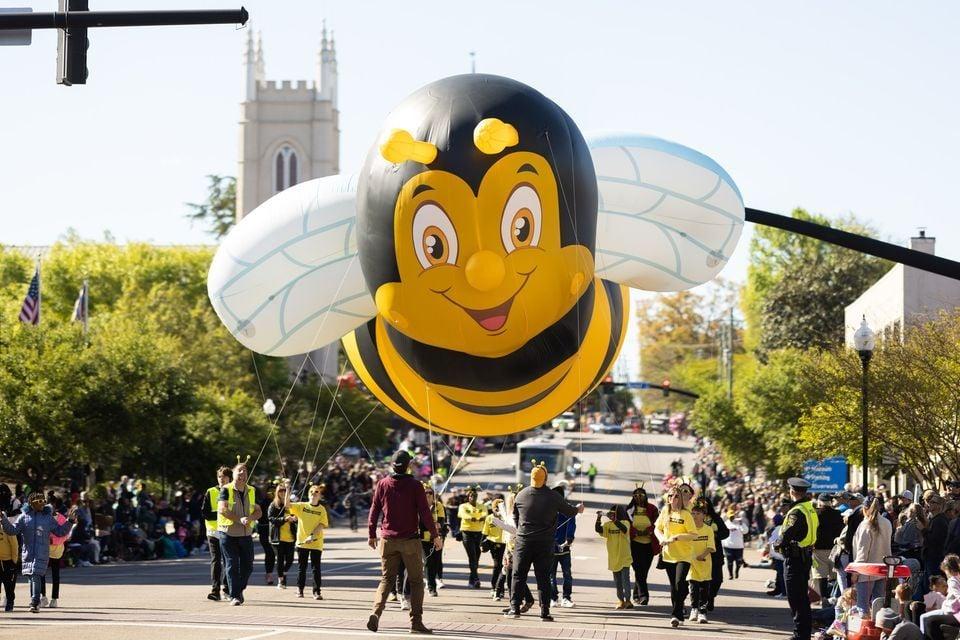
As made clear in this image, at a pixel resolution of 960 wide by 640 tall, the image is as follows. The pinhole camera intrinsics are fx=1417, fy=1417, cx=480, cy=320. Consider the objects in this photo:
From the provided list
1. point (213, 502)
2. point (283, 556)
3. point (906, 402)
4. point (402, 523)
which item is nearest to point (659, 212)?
point (402, 523)

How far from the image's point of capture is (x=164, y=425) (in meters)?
33.7

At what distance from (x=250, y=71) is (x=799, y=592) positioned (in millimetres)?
92893

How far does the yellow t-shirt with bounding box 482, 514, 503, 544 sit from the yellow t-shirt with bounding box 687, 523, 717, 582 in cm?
367

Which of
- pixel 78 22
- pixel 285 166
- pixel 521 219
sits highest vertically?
pixel 285 166

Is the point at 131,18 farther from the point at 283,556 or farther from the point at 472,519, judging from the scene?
the point at 472,519

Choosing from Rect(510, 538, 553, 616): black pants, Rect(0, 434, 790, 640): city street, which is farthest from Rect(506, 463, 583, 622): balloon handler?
Rect(0, 434, 790, 640): city street

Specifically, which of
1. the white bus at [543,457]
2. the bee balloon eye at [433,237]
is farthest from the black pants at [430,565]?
the white bus at [543,457]

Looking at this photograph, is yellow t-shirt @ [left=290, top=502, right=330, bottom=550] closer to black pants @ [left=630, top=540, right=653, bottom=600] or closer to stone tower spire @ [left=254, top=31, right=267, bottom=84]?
black pants @ [left=630, top=540, right=653, bottom=600]

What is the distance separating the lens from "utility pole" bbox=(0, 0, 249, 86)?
1212cm

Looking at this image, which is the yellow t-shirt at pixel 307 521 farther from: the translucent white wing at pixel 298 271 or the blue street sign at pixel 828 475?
the blue street sign at pixel 828 475

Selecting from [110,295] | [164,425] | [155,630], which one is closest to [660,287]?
[155,630]

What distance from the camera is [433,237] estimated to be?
13.0 meters

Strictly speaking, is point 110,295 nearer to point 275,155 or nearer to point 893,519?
point 275,155

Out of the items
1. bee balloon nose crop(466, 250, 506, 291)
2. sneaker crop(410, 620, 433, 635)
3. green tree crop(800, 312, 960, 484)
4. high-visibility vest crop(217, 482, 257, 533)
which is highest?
bee balloon nose crop(466, 250, 506, 291)
